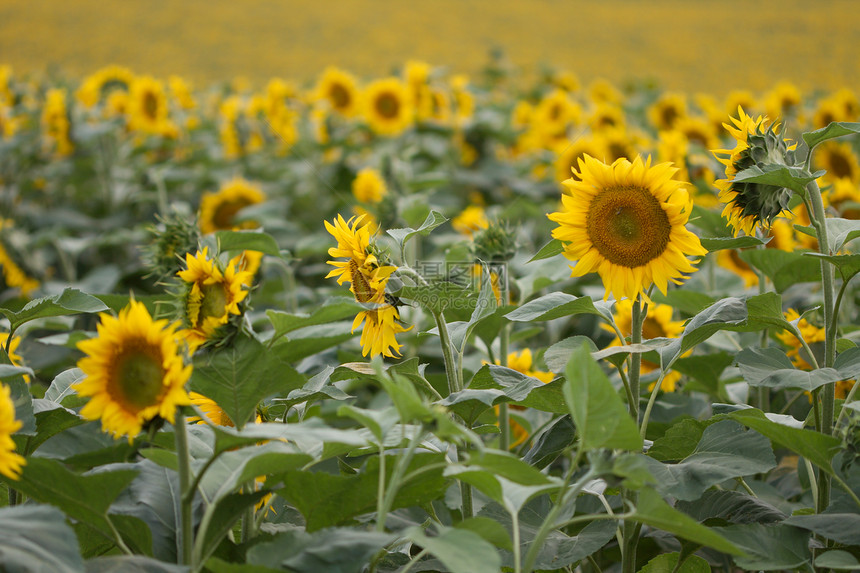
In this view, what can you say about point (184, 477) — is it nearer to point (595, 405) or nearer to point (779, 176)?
point (595, 405)

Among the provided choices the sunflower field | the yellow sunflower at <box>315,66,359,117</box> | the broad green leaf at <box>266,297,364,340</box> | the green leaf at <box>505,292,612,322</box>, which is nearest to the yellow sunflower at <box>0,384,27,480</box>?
the sunflower field

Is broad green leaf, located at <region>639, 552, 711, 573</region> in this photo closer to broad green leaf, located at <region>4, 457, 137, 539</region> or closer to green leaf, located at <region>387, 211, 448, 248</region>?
green leaf, located at <region>387, 211, 448, 248</region>

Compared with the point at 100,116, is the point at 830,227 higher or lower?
lower

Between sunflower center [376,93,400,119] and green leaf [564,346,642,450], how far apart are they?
2981 mm

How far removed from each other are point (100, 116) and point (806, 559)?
386 cm

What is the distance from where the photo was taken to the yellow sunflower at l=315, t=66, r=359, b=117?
3818mm

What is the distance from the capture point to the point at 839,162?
9.99ft

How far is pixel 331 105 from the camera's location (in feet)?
12.9

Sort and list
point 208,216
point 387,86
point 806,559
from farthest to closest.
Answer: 1. point 387,86
2. point 208,216
3. point 806,559

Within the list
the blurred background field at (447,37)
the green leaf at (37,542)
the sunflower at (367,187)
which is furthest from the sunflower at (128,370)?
the blurred background field at (447,37)

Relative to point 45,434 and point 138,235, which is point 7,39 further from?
point 45,434

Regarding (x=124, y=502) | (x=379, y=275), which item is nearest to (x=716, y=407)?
(x=379, y=275)

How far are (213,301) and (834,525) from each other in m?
0.87

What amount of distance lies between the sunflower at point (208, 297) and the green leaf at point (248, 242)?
369 mm
